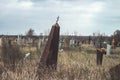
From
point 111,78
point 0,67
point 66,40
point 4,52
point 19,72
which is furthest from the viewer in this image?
point 66,40

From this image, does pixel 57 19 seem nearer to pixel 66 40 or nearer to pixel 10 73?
pixel 10 73

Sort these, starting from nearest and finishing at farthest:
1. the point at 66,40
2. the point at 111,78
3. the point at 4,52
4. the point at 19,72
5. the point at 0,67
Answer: the point at 111,78 < the point at 19,72 < the point at 0,67 < the point at 4,52 < the point at 66,40

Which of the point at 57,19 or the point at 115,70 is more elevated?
the point at 57,19

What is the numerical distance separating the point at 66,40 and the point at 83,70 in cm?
3720

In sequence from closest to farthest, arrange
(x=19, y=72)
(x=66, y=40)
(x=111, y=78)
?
1. (x=111, y=78)
2. (x=19, y=72)
3. (x=66, y=40)

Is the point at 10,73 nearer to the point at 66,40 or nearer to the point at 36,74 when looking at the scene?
the point at 36,74

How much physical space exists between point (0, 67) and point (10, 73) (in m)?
1.47

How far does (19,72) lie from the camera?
37.5 feet

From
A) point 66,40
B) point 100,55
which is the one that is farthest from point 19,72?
point 66,40

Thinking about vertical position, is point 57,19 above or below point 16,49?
above

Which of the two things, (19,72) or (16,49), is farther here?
(16,49)

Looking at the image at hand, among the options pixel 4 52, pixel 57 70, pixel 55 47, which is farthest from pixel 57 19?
pixel 4 52

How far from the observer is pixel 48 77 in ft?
36.1

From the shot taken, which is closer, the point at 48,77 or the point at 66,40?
the point at 48,77
